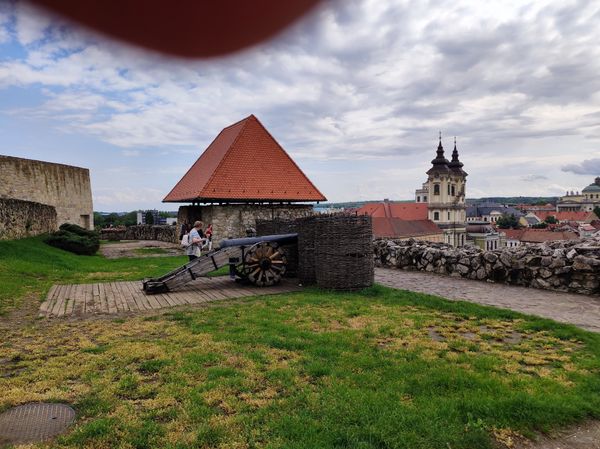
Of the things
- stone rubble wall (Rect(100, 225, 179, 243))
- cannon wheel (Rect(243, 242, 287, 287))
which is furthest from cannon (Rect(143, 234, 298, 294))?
stone rubble wall (Rect(100, 225, 179, 243))

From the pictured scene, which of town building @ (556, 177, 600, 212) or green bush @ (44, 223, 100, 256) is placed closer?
green bush @ (44, 223, 100, 256)

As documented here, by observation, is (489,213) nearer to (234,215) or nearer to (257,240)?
(234,215)

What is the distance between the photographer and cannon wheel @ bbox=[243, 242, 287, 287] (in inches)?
322

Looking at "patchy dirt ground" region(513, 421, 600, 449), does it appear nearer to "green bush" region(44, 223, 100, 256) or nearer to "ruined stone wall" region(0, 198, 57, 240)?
"ruined stone wall" region(0, 198, 57, 240)

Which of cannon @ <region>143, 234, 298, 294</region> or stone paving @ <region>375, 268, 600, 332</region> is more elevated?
cannon @ <region>143, 234, 298, 294</region>

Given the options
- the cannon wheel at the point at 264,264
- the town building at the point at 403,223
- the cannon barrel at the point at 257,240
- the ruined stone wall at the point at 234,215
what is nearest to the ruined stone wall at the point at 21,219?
the ruined stone wall at the point at 234,215

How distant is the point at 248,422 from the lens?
2.65 m

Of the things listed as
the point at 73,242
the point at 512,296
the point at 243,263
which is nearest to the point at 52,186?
the point at 73,242

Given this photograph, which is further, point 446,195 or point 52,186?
point 446,195

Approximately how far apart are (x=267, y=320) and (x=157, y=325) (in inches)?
52.3

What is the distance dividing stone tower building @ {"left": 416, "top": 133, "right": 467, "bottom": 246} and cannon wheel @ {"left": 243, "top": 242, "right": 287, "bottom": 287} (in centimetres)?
8106

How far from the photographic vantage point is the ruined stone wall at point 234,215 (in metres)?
15.3

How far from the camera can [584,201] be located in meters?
160

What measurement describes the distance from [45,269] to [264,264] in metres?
5.34
